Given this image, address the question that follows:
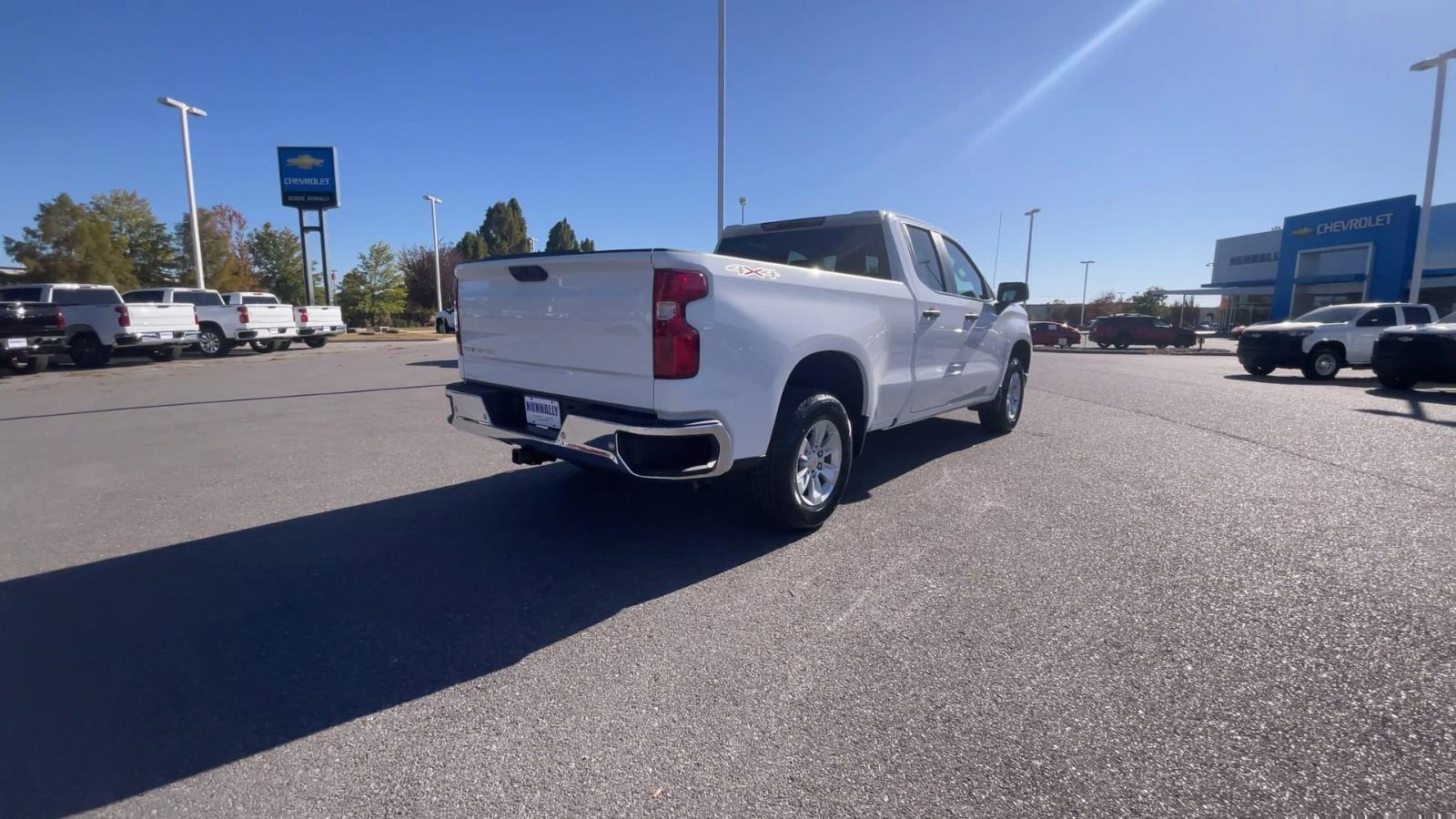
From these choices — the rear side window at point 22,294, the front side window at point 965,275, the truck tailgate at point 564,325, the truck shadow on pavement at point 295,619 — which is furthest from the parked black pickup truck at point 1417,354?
the rear side window at point 22,294

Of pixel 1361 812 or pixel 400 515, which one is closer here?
pixel 1361 812

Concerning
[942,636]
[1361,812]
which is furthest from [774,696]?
[1361,812]

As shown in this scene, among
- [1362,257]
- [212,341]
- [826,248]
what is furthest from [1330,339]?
[1362,257]

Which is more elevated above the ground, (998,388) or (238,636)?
(998,388)

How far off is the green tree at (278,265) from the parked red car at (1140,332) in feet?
184

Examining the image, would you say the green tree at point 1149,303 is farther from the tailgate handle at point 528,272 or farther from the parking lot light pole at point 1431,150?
the tailgate handle at point 528,272

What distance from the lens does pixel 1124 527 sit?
4.17 m

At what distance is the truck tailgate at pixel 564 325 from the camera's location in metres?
3.25

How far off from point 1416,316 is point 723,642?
1892 centimetres

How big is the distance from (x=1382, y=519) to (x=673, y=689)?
188 inches

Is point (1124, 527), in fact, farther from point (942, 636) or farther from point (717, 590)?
point (717, 590)

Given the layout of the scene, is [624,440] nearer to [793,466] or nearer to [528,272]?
[793,466]

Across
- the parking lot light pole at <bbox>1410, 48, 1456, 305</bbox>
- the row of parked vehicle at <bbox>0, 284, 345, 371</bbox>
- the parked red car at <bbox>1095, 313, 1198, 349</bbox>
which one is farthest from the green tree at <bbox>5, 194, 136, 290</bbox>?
the parking lot light pole at <bbox>1410, 48, 1456, 305</bbox>

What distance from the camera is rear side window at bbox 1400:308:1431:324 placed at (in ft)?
46.2
